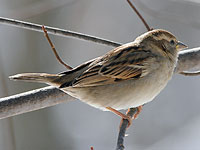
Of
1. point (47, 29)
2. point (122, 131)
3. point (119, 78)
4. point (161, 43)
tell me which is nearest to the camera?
point (122, 131)

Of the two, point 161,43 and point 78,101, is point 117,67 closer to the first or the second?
point 161,43

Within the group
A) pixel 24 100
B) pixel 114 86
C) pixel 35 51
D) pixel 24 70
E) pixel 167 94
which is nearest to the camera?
pixel 24 100

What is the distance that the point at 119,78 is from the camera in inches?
152

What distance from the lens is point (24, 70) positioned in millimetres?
7328

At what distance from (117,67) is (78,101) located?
485 cm

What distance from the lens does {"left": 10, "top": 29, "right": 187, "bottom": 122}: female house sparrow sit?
147 inches

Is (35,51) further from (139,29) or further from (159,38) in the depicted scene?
(159,38)

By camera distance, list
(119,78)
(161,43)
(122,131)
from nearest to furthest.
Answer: (122,131)
(119,78)
(161,43)

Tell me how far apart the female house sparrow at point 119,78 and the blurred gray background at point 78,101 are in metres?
3.11

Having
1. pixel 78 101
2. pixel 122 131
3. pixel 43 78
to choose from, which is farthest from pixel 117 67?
pixel 78 101

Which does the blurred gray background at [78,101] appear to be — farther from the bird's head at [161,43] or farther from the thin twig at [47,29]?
the thin twig at [47,29]

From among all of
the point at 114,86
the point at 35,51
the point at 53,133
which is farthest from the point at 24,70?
the point at 114,86

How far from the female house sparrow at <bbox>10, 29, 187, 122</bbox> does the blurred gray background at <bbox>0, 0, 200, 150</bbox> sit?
3111mm

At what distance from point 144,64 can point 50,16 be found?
4.44m
